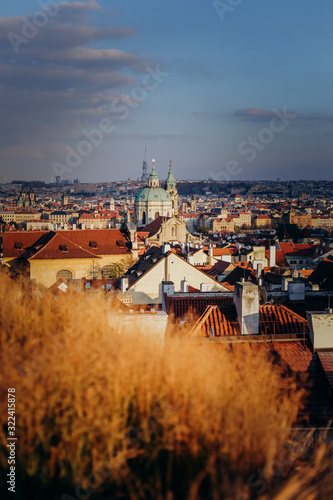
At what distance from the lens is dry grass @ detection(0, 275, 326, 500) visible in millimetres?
4703

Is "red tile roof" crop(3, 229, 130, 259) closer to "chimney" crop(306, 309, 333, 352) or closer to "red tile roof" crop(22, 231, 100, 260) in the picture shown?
"red tile roof" crop(22, 231, 100, 260)

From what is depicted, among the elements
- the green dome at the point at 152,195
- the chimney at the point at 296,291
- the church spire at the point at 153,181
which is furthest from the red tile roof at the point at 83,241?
the church spire at the point at 153,181

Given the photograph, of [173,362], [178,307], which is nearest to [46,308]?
[173,362]

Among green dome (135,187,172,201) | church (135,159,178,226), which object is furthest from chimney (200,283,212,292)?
green dome (135,187,172,201)

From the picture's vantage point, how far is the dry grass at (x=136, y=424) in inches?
185

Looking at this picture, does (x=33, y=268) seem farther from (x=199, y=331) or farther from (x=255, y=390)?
(x=255, y=390)

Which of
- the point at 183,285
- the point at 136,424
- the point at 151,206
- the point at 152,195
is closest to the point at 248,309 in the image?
the point at 136,424

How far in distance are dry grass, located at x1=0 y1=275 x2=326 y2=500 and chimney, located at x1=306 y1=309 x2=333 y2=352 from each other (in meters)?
3.47

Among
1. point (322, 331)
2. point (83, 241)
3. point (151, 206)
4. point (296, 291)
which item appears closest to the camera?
point (322, 331)

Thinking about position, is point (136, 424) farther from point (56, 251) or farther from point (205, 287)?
point (56, 251)

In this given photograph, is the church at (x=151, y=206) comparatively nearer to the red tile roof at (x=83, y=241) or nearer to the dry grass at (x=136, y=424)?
the red tile roof at (x=83, y=241)

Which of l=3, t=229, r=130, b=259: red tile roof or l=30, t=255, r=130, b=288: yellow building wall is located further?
l=3, t=229, r=130, b=259: red tile roof

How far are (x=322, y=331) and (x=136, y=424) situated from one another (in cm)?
492

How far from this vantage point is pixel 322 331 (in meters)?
9.22
